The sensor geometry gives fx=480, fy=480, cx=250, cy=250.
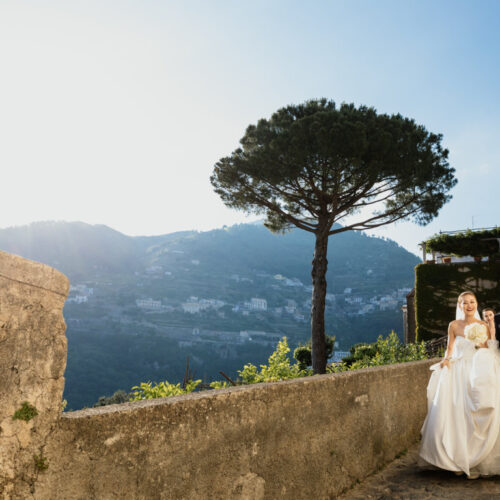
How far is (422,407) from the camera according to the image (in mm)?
5098

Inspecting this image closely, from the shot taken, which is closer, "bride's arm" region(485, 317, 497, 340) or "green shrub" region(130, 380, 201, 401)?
"green shrub" region(130, 380, 201, 401)

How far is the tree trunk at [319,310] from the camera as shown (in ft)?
52.7

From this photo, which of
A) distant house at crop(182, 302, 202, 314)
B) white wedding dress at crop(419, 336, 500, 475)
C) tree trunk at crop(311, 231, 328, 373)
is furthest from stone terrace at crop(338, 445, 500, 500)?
distant house at crop(182, 302, 202, 314)

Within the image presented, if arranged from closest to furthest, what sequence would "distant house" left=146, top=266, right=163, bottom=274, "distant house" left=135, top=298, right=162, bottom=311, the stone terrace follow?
1. the stone terrace
2. "distant house" left=135, top=298, right=162, bottom=311
3. "distant house" left=146, top=266, right=163, bottom=274

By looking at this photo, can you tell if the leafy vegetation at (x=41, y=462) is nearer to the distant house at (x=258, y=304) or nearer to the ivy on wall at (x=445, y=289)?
the ivy on wall at (x=445, y=289)

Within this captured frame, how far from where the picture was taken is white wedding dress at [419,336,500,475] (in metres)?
3.80

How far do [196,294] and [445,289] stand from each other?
→ 108429 mm

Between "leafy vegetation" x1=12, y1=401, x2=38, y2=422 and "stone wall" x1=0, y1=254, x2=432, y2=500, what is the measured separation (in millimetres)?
14

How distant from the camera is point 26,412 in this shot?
1622 mm

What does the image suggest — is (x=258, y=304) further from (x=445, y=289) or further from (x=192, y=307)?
(x=445, y=289)

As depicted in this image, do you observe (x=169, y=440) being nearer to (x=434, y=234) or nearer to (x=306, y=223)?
(x=306, y=223)

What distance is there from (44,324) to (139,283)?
410 feet

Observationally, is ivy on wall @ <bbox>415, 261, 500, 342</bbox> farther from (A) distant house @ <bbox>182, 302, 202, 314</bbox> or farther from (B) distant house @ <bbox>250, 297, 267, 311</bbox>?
(B) distant house @ <bbox>250, 297, 267, 311</bbox>

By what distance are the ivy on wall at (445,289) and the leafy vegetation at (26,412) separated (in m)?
19.6
